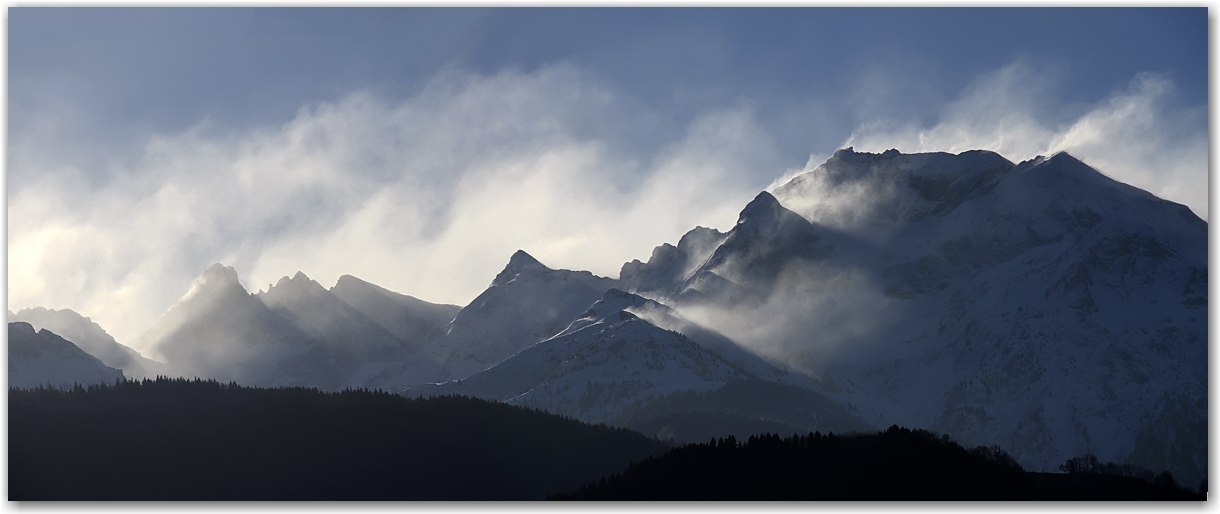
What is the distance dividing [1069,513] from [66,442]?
142189mm

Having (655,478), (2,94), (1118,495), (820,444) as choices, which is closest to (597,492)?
(655,478)

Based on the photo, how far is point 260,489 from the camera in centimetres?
19600

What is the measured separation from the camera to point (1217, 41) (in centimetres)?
8556

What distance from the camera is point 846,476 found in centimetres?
15550

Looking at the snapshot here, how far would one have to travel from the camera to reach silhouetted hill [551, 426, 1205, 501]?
472 feet

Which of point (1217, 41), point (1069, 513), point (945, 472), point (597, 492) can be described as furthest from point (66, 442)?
point (1217, 41)

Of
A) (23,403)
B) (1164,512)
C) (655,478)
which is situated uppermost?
(23,403)

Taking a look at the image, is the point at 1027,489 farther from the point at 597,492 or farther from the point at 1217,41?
the point at 1217,41

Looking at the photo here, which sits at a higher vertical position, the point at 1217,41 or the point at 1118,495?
the point at 1217,41

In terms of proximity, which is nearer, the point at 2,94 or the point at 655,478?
the point at 2,94

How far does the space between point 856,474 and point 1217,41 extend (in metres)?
81.3

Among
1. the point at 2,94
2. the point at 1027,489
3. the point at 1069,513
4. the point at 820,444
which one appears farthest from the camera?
the point at 820,444

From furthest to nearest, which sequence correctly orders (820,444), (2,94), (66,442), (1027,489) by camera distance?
(66,442) < (820,444) < (1027,489) < (2,94)

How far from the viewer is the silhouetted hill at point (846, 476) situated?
144 metres
